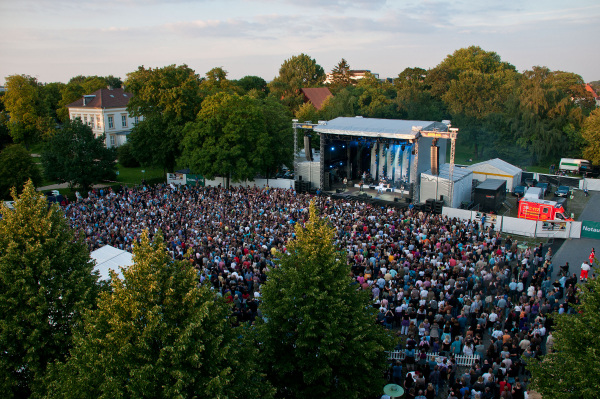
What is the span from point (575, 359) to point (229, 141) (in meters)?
24.9

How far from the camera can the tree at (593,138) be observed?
3747 cm

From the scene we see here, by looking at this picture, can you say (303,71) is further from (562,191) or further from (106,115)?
(562,191)

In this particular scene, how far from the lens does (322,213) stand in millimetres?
22266

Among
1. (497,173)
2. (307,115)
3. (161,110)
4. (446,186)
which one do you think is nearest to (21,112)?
(161,110)

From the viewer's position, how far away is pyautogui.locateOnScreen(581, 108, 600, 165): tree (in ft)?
123

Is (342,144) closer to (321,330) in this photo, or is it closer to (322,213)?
(322,213)

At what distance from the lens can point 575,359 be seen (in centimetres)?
744

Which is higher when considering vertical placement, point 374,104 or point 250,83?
point 250,83

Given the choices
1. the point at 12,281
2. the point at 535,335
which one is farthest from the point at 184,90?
the point at 535,335

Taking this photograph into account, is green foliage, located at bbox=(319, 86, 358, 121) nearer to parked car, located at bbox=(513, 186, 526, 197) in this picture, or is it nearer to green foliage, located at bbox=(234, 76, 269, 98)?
green foliage, located at bbox=(234, 76, 269, 98)

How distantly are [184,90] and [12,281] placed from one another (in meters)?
26.4

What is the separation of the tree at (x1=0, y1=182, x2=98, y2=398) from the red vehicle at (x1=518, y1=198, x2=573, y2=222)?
22.0 meters

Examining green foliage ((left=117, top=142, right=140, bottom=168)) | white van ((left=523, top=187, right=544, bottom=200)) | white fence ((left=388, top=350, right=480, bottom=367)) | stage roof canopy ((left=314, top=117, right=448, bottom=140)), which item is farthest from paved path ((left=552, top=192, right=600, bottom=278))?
green foliage ((left=117, top=142, right=140, bottom=168))

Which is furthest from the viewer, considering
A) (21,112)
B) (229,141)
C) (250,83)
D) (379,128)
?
(250,83)
